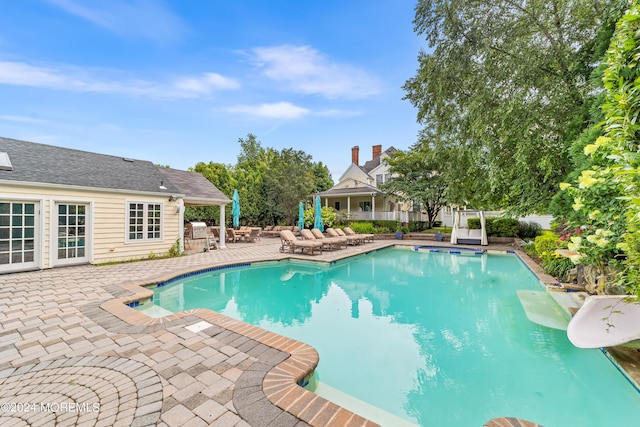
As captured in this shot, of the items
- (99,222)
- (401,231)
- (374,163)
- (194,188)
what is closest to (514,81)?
(99,222)

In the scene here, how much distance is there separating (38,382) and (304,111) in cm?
1961

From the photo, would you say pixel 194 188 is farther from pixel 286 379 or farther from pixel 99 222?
pixel 286 379

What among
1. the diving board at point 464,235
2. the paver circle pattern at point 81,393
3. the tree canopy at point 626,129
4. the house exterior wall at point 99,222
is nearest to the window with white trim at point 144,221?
the house exterior wall at point 99,222

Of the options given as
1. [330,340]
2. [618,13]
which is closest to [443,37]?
[618,13]

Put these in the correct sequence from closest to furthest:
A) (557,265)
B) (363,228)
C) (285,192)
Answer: (557,265)
(363,228)
(285,192)

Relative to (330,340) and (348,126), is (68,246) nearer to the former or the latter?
(330,340)

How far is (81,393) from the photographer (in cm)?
254

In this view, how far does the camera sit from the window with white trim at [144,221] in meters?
9.98

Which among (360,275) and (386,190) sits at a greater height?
(386,190)

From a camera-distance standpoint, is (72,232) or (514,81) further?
(72,232)

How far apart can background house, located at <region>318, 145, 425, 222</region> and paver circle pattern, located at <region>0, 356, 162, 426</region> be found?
1974 cm

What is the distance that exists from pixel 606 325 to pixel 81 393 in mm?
6061

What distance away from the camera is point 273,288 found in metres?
7.73

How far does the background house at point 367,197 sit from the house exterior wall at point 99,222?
14640 millimetres
